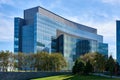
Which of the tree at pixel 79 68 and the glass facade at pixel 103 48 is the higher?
the glass facade at pixel 103 48

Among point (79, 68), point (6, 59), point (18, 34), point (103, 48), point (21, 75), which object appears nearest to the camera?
point (21, 75)

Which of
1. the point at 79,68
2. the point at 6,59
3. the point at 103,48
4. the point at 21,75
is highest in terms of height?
the point at 103,48

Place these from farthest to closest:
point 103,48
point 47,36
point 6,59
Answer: point 103,48, point 47,36, point 6,59

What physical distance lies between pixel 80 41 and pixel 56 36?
14.0 meters

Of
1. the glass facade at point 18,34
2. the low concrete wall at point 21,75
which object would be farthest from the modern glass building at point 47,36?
the low concrete wall at point 21,75

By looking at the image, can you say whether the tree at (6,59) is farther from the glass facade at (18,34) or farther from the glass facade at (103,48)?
the glass facade at (103,48)

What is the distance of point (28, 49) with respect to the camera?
106 metres

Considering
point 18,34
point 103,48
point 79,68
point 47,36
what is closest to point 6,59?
A: point 79,68

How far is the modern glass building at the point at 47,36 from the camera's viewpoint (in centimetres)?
10519

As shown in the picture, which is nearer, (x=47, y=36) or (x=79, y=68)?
(x=79, y=68)

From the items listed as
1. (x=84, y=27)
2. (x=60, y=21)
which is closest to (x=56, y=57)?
(x=60, y=21)

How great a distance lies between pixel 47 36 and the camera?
363ft

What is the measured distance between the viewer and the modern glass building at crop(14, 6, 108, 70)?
10519cm

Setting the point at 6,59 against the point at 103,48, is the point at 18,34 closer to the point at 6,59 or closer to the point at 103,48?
the point at 6,59
